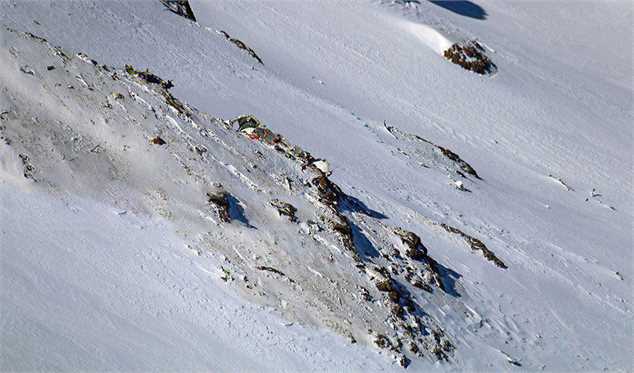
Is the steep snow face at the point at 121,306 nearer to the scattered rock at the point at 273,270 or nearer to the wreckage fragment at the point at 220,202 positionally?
the scattered rock at the point at 273,270

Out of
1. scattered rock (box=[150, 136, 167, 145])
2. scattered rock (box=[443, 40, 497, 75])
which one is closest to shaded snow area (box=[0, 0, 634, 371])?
scattered rock (box=[150, 136, 167, 145])

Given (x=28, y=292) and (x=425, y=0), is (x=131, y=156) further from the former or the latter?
(x=425, y=0)

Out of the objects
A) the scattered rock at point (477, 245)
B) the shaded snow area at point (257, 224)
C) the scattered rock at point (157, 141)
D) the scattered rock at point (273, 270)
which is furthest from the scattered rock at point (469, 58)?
the scattered rock at point (273, 270)

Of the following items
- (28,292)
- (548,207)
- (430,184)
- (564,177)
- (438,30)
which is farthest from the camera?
(438,30)

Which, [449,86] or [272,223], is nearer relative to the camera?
[272,223]

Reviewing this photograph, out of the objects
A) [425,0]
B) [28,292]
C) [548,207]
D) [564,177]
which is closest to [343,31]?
[425,0]

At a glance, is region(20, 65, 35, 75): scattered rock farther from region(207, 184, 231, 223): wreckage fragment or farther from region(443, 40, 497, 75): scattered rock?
region(443, 40, 497, 75): scattered rock

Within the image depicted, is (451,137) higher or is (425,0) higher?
(425,0)

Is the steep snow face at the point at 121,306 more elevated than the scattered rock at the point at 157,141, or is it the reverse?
the scattered rock at the point at 157,141
